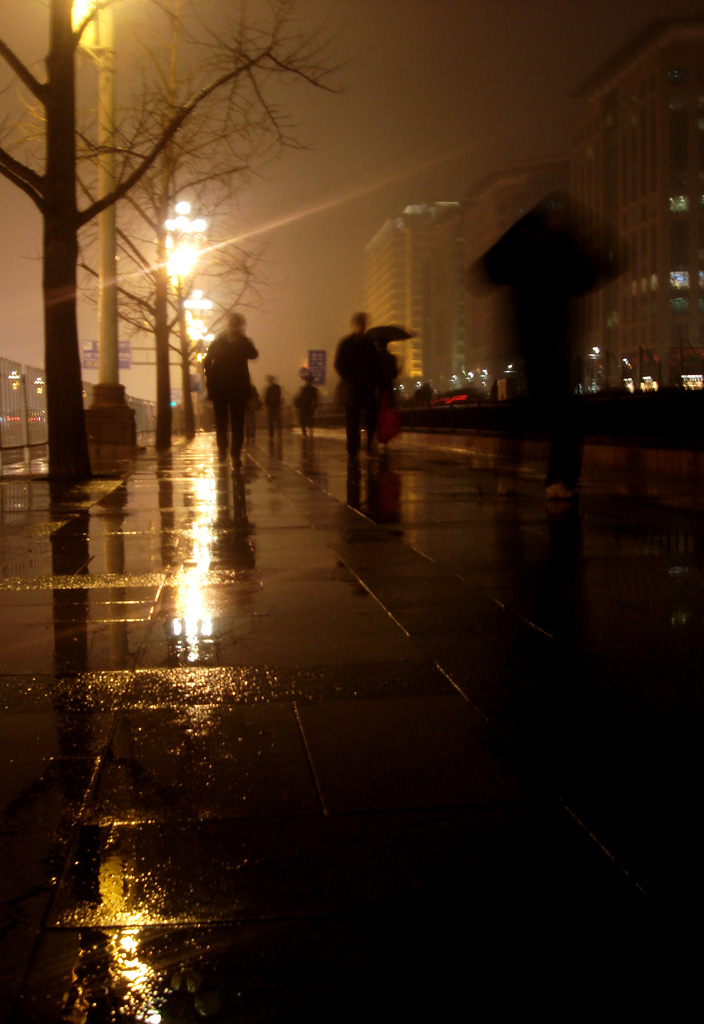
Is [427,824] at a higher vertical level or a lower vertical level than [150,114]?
lower

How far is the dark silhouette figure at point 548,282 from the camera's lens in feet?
26.1

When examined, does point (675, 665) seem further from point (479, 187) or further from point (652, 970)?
point (479, 187)

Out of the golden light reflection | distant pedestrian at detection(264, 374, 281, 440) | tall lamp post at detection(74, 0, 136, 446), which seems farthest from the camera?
distant pedestrian at detection(264, 374, 281, 440)

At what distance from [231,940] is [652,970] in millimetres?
718

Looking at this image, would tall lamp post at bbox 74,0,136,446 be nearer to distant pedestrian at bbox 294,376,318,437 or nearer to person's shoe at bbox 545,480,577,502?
person's shoe at bbox 545,480,577,502

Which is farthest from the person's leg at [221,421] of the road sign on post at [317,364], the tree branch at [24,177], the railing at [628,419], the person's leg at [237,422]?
the road sign on post at [317,364]

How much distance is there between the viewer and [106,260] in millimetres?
19719

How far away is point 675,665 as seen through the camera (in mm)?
3617

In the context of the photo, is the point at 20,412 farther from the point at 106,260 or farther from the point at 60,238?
the point at 60,238

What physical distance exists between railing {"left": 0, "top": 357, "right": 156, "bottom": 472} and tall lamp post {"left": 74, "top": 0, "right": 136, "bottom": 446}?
1.66m

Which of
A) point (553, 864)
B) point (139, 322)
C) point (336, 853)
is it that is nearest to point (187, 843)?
point (336, 853)

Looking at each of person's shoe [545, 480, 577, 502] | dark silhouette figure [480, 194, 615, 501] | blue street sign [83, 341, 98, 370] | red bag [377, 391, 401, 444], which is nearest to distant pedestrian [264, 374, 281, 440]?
red bag [377, 391, 401, 444]

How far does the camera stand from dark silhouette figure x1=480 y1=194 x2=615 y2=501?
7.95 m

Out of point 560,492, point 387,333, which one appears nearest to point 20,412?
point 387,333
